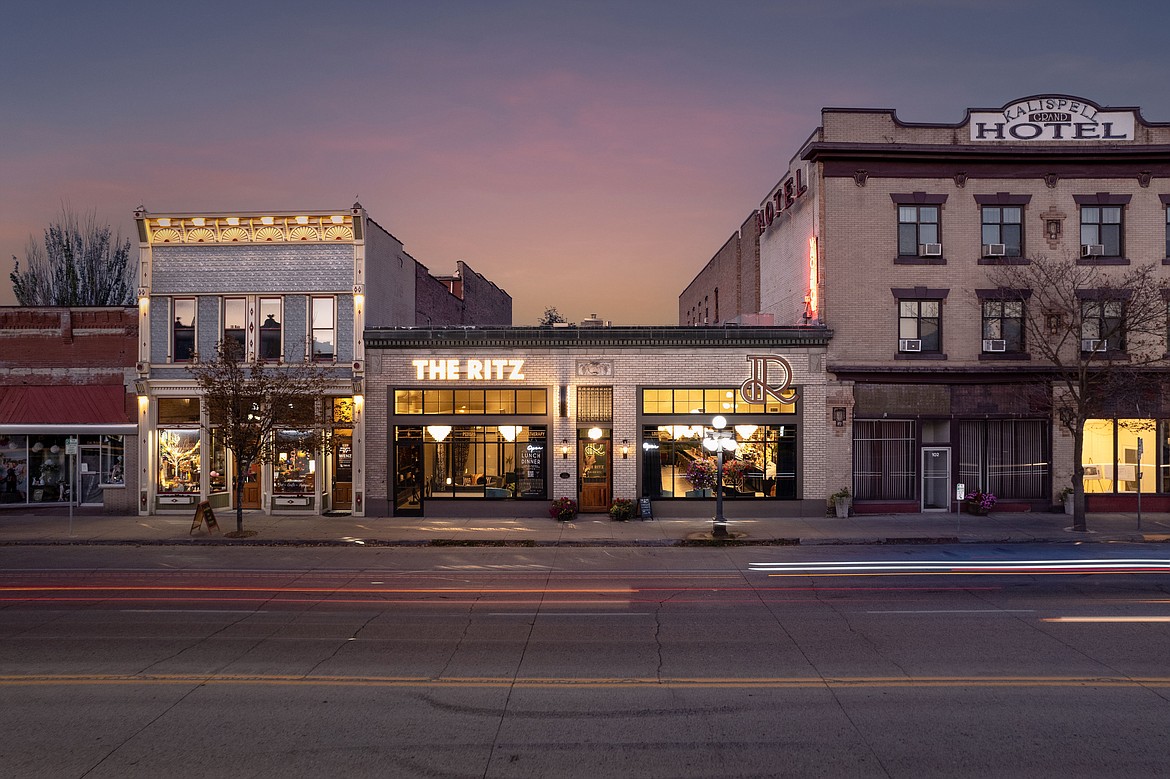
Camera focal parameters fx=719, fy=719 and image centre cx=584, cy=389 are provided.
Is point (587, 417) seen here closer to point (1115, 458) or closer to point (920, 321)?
point (920, 321)

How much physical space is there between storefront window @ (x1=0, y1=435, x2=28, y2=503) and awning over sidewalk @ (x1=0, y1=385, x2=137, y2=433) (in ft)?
2.55

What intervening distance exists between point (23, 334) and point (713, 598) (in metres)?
27.1

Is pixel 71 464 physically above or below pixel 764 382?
below

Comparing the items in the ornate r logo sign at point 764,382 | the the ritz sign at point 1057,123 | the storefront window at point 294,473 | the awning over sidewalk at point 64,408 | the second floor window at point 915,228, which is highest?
the the ritz sign at point 1057,123

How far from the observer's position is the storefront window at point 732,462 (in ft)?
82.8

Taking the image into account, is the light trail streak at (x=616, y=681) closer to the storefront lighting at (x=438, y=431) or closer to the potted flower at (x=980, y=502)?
the storefront lighting at (x=438, y=431)

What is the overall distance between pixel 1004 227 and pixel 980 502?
9835mm

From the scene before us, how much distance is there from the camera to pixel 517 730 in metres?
7.91

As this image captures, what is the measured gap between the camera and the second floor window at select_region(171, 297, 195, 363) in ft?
85.1

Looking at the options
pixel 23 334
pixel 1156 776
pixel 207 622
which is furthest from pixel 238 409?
pixel 1156 776

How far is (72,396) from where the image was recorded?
26.2 m

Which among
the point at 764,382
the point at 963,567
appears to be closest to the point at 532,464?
the point at 764,382

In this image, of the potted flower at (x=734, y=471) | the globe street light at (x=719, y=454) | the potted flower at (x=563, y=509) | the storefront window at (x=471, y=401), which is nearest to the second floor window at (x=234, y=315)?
the storefront window at (x=471, y=401)

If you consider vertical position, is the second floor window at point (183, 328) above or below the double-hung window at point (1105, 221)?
below
